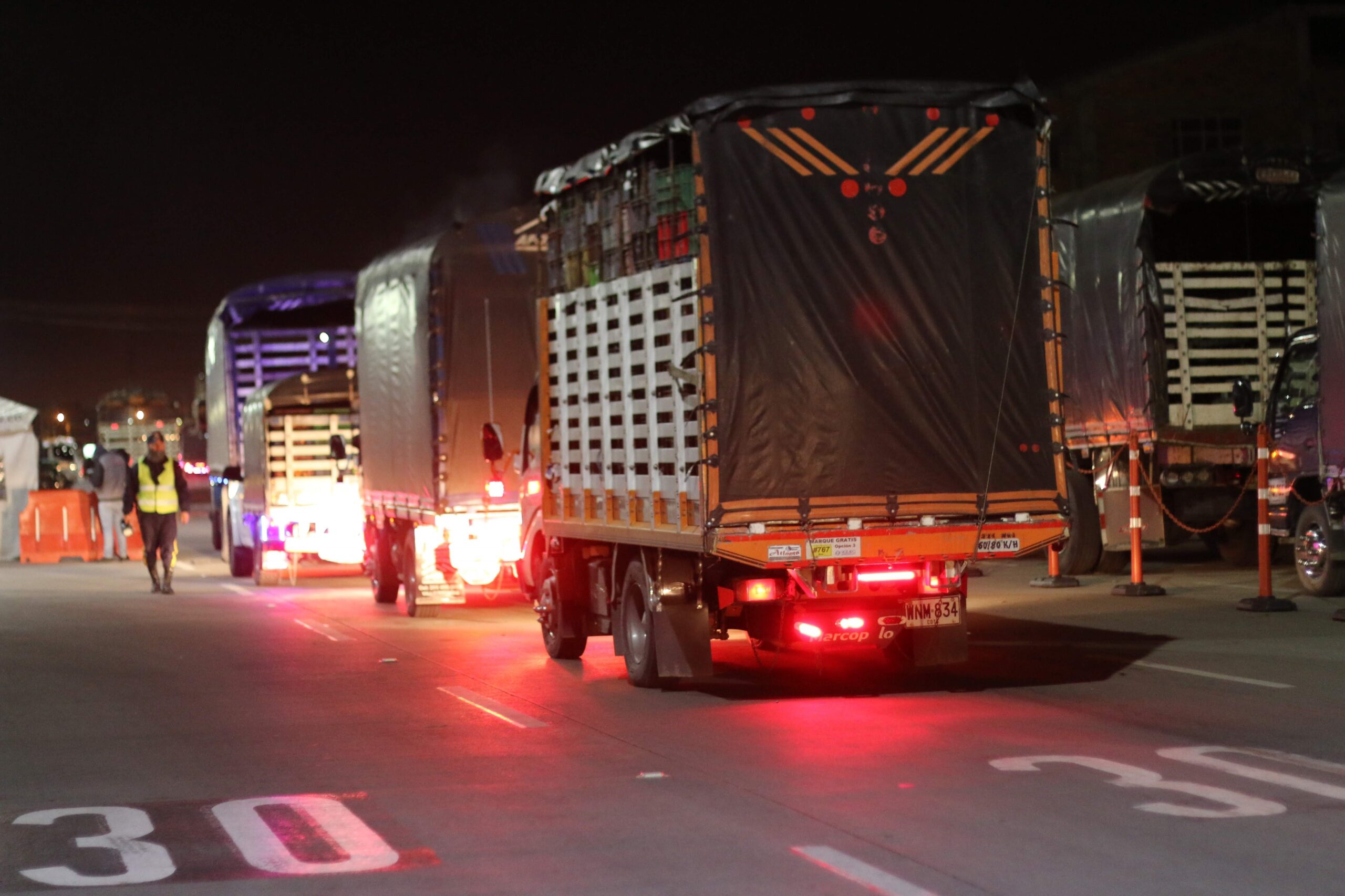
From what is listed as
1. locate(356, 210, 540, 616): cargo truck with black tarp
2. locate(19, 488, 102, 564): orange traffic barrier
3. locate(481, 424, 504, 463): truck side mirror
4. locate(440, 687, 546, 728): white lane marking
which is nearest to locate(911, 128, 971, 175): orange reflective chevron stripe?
locate(440, 687, 546, 728): white lane marking

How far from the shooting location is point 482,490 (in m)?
18.6

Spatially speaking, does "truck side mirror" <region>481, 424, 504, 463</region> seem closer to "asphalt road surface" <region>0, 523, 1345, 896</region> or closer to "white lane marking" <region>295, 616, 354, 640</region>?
"asphalt road surface" <region>0, 523, 1345, 896</region>

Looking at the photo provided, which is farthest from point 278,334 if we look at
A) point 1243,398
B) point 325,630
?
point 1243,398

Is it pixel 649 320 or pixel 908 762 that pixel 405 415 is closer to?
pixel 649 320

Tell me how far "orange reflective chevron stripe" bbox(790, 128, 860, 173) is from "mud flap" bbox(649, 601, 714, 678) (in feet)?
9.59

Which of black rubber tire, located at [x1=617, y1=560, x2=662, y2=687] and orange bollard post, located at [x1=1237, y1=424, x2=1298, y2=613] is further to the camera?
orange bollard post, located at [x1=1237, y1=424, x2=1298, y2=613]

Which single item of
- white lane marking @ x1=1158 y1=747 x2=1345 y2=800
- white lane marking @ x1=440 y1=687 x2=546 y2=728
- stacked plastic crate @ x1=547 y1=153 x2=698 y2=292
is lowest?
white lane marking @ x1=1158 y1=747 x2=1345 y2=800

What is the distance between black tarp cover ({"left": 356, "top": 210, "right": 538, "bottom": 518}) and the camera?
61.4 ft

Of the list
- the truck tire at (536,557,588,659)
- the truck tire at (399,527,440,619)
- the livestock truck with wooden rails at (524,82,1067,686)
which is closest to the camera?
the livestock truck with wooden rails at (524,82,1067,686)

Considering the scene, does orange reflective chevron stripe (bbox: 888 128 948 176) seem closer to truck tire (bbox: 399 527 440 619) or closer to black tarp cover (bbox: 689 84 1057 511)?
black tarp cover (bbox: 689 84 1057 511)

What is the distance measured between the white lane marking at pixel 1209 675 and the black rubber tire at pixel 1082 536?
834 cm

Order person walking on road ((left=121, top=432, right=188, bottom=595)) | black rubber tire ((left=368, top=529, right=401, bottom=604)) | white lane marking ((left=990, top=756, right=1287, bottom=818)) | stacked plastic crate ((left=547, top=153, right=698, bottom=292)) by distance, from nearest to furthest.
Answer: white lane marking ((left=990, top=756, right=1287, bottom=818)) < stacked plastic crate ((left=547, top=153, right=698, bottom=292)) < black rubber tire ((left=368, top=529, right=401, bottom=604)) < person walking on road ((left=121, top=432, right=188, bottom=595))

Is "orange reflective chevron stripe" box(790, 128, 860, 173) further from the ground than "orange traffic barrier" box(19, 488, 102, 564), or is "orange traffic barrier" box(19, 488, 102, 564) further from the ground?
"orange reflective chevron stripe" box(790, 128, 860, 173)

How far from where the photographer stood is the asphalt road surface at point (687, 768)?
692cm
